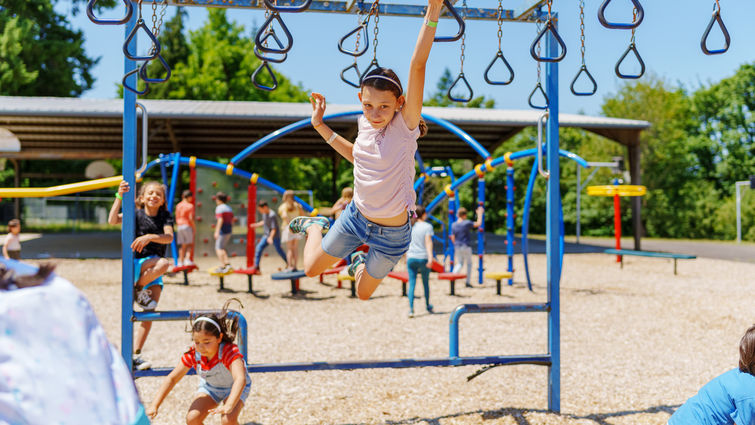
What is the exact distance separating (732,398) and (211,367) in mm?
2413

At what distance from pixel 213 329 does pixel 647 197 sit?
3713cm

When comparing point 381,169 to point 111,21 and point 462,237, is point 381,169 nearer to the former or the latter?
point 111,21

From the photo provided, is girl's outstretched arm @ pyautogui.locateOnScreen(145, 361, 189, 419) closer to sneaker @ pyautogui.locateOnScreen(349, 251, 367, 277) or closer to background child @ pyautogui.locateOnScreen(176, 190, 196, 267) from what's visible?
sneaker @ pyautogui.locateOnScreen(349, 251, 367, 277)

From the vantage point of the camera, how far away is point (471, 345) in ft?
21.0

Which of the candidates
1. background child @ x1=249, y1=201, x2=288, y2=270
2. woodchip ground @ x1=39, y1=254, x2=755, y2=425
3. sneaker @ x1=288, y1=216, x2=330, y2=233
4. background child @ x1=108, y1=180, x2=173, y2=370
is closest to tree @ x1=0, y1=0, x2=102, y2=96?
woodchip ground @ x1=39, y1=254, x2=755, y2=425

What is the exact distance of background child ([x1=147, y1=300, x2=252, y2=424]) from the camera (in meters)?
3.04

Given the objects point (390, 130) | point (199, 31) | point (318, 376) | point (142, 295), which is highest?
point (199, 31)

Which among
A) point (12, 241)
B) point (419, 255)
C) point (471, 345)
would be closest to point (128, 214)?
point (471, 345)

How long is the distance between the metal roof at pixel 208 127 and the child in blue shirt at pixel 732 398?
44.8ft

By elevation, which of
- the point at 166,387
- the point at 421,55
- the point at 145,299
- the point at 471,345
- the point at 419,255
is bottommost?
the point at 471,345

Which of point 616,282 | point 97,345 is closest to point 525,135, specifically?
point 616,282

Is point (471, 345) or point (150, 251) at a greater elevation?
point (150, 251)

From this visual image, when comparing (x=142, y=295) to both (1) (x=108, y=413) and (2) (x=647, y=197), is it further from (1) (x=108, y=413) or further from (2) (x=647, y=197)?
(2) (x=647, y=197)

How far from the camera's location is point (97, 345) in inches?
44.5
